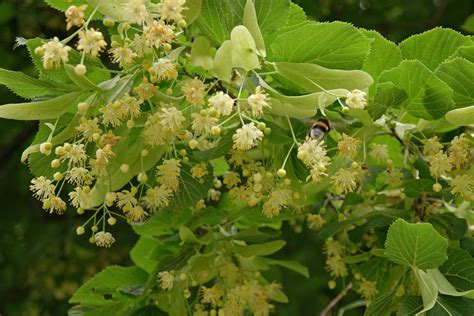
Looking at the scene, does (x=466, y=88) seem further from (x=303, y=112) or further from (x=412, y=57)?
(x=303, y=112)

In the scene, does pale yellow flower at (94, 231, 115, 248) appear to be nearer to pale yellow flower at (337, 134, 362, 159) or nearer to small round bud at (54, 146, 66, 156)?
small round bud at (54, 146, 66, 156)

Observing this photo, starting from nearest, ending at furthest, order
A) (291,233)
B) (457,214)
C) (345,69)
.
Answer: (345,69) < (457,214) < (291,233)

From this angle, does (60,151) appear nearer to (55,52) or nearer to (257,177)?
(55,52)

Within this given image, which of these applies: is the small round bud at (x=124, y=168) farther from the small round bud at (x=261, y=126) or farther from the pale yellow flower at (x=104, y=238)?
the small round bud at (x=261, y=126)

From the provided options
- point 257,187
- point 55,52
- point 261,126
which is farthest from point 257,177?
point 55,52

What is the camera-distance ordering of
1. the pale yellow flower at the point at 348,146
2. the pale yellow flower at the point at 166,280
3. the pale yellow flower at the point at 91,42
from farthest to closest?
the pale yellow flower at the point at 166,280, the pale yellow flower at the point at 348,146, the pale yellow flower at the point at 91,42

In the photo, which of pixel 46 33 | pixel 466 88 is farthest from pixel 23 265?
pixel 466 88

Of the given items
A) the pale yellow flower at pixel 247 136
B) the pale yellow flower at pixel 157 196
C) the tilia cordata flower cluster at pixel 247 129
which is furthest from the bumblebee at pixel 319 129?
the pale yellow flower at pixel 157 196
